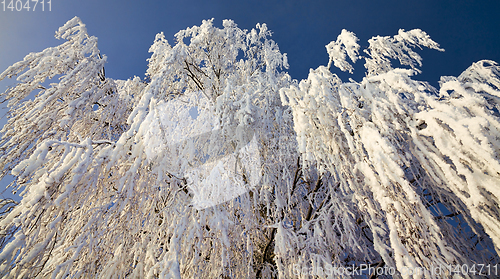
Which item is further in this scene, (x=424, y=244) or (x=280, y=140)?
(x=280, y=140)

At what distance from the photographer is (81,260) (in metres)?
1.67

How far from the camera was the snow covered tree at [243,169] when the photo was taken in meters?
1.01

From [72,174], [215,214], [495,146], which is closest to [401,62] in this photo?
[495,146]

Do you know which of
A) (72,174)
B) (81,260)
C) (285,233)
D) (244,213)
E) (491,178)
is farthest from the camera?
(244,213)

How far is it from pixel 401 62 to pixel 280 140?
5.83 feet

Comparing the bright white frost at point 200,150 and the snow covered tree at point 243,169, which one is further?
the bright white frost at point 200,150

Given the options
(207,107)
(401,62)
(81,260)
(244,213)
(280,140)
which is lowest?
(81,260)

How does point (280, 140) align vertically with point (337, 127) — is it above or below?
above

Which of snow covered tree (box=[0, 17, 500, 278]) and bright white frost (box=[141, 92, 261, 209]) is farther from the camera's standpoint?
bright white frost (box=[141, 92, 261, 209])

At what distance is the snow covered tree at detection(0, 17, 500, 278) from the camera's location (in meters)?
1.01

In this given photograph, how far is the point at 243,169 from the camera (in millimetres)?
2568

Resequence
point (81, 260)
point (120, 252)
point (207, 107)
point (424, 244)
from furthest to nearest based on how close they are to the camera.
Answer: point (207, 107), point (120, 252), point (81, 260), point (424, 244)

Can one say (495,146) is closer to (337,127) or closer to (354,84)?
(337,127)

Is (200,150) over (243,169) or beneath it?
over
